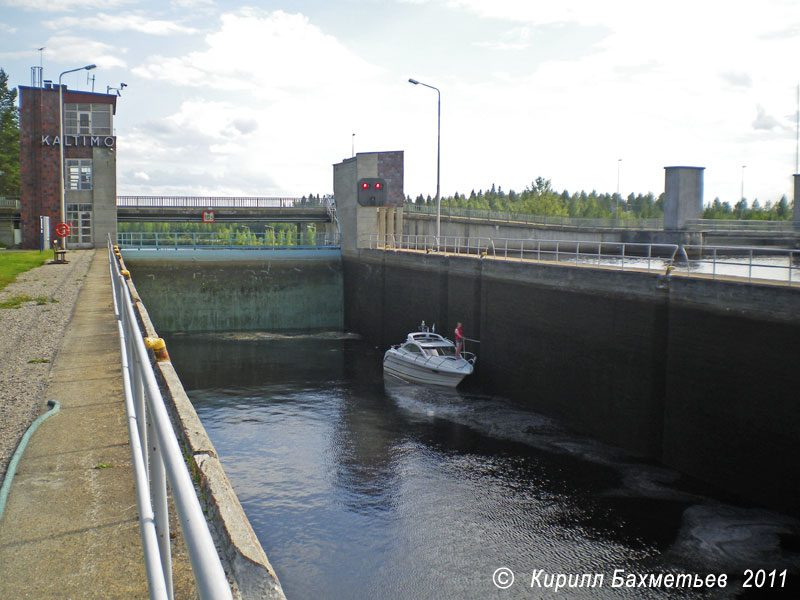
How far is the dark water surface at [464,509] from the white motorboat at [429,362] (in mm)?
1403

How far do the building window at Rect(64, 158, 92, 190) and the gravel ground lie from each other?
2377cm

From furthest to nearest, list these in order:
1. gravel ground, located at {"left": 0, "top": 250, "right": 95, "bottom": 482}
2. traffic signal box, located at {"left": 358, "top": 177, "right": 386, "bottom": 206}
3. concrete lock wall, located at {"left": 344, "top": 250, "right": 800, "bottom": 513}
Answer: traffic signal box, located at {"left": 358, "top": 177, "right": 386, "bottom": 206}, concrete lock wall, located at {"left": 344, "top": 250, "right": 800, "bottom": 513}, gravel ground, located at {"left": 0, "top": 250, "right": 95, "bottom": 482}

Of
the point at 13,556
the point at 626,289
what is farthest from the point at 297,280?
the point at 13,556

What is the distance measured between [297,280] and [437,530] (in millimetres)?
30539

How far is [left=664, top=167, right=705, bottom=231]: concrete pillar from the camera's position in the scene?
51.5 m

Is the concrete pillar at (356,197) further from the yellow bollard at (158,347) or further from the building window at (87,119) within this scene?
the yellow bollard at (158,347)

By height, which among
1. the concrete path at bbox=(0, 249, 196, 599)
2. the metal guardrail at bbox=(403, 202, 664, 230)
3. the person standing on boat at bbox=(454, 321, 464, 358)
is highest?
the metal guardrail at bbox=(403, 202, 664, 230)

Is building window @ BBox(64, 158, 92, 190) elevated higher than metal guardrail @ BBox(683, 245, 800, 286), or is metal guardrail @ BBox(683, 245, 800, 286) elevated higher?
building window @ BBox(64, 158, 92, 190)

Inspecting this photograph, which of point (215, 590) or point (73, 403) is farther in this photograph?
point (73, 403)

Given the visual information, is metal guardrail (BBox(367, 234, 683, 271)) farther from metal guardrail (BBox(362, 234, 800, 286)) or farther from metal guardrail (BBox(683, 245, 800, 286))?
metal guardrail (BBox(683, 245, 800, 286))

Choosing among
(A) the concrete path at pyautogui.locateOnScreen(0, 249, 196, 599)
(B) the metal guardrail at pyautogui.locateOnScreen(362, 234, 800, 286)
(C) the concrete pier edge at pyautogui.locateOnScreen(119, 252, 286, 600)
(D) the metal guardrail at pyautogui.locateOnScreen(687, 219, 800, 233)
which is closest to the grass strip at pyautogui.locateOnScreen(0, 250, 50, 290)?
(B) the metal guardrail at pyautogui.locateOnScreen(362, 234, 800, 286)

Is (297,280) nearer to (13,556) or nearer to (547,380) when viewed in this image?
(547,380)

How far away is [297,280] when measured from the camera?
43.6 m

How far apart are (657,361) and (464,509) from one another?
6773 mm
